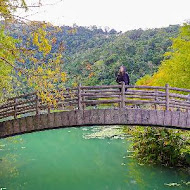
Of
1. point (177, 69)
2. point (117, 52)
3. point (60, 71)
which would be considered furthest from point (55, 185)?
point (117, 52)

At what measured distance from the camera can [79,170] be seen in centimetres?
1694

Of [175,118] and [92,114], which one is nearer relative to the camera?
[92,114]

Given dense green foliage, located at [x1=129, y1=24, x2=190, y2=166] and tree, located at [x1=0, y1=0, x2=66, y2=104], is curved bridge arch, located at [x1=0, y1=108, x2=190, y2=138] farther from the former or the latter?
dense green foliage, located at [x1=129, y1=24, x2=190, y2=166]

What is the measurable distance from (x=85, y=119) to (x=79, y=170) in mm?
6988

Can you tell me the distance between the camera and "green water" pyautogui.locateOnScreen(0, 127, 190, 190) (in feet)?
47.3

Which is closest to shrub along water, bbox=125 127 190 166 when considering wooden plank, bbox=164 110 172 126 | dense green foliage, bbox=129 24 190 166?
dense green foliage, bbox=129 24 190 166

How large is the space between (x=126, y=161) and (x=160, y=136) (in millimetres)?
2830

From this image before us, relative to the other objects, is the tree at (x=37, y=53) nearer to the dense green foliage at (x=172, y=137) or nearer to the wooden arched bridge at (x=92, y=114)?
the wooden arched bridge at (x=92, y=114)

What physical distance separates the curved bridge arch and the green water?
3.85 meters

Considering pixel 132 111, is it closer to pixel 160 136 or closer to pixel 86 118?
pixel 86 118

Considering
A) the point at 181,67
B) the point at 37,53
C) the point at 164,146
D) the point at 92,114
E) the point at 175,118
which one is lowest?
the point at 164,146

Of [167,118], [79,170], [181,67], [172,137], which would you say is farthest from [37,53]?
[79,170]

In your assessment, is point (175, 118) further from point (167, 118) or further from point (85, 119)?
point (85, 119)

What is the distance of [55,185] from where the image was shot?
14.5m
